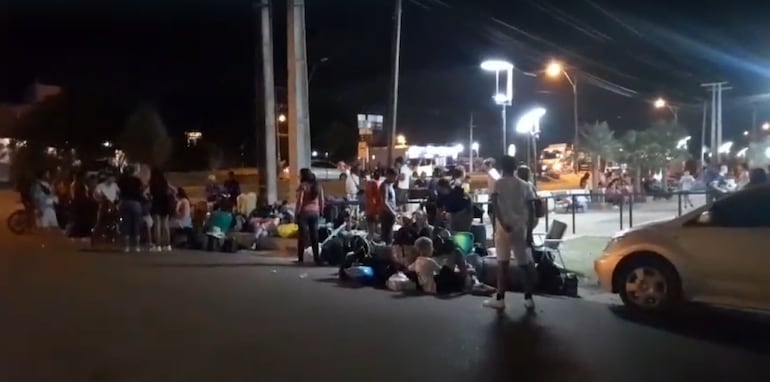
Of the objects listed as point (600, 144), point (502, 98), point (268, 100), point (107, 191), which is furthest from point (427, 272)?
point (600, 144)

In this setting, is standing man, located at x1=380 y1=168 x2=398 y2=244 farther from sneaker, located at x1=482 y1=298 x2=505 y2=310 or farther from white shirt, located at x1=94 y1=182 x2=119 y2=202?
white shirt, located at x1=94 y1=182 x2=119 y2=202

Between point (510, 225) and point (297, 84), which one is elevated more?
point (297, 84)

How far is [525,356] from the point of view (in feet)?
26.2

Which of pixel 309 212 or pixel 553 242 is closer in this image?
pixel 553 242

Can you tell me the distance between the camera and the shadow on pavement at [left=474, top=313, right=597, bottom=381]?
7258 mm

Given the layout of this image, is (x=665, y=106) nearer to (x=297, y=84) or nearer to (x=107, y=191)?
Result: (x=297, y=84)

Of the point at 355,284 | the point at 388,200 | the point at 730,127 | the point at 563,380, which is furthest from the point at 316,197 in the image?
the point at 730,127

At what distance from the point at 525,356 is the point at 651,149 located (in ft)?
138

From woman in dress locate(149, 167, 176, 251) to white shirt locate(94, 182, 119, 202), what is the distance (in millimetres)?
1609

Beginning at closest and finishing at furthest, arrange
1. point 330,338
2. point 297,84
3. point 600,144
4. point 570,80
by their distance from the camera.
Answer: point 330,338, point 297,84, point 570,80, point 600,144

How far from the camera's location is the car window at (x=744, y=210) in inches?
375

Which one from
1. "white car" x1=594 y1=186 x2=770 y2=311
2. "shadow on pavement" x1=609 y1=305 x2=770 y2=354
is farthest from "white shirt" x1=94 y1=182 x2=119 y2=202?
"shadow on pavement" x1=609 y1=305 x2=770 y2=354

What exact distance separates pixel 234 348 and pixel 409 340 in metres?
1.64

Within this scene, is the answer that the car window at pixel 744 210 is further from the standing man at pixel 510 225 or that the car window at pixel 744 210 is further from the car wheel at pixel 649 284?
the standing man at pixel 510 225
